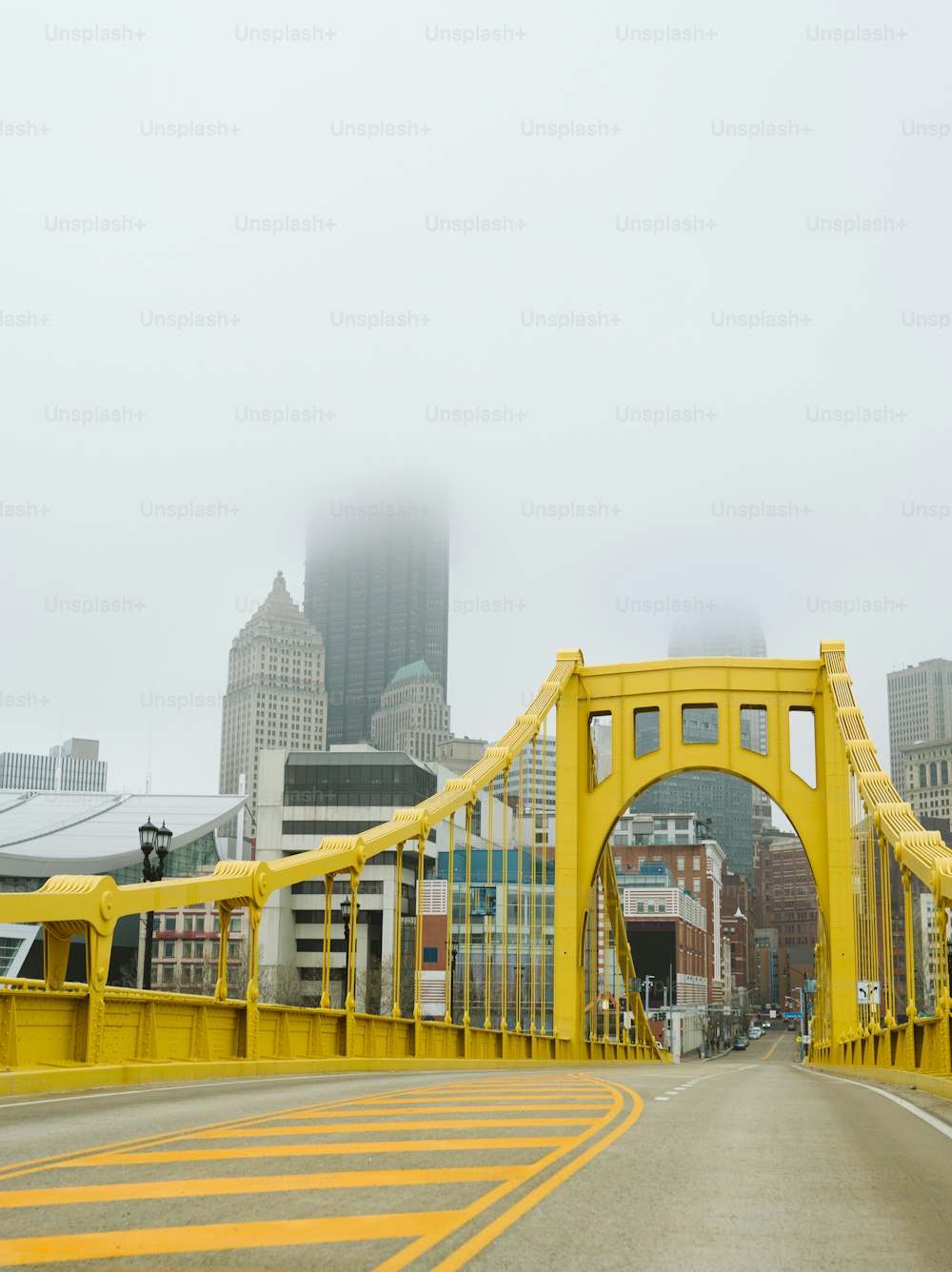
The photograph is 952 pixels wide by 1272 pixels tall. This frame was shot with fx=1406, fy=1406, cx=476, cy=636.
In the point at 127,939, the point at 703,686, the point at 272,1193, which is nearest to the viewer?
the point at 272,1193

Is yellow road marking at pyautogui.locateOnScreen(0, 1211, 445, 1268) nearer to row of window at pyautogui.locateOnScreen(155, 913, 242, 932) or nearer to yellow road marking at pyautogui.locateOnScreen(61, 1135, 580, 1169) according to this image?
yellow road marking at pyautogui.locateOnScreen(61, 1135, 580, 1169)

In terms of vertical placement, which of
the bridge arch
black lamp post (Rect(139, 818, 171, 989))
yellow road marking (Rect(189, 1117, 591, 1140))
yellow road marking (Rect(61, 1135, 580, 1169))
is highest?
the bridge arch

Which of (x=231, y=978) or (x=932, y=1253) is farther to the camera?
(x=231, y=978)

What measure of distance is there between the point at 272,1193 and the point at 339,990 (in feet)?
354

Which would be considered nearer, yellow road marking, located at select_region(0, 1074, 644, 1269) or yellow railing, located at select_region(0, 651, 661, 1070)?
yellow road marking, located at select_region(0, 1074, 644, 1269)

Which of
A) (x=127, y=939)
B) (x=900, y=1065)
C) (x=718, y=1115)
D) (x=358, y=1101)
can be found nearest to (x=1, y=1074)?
(x=358, y=1101)

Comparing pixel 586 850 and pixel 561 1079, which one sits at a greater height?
pixel 586 850

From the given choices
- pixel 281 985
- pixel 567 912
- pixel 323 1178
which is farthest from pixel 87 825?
pixel 323 1178

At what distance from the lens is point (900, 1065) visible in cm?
2402

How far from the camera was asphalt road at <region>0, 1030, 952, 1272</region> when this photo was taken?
18.9ft

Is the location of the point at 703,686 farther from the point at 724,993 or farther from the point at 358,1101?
the point at 724,993

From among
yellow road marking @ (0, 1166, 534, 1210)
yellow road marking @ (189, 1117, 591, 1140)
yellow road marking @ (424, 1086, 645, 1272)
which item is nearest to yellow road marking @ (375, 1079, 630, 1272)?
yellow road marking @ (424, 1086, 645, 1272)

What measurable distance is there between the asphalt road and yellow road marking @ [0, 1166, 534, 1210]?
0.02 meters

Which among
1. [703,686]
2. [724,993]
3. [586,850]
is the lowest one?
[724,993]
